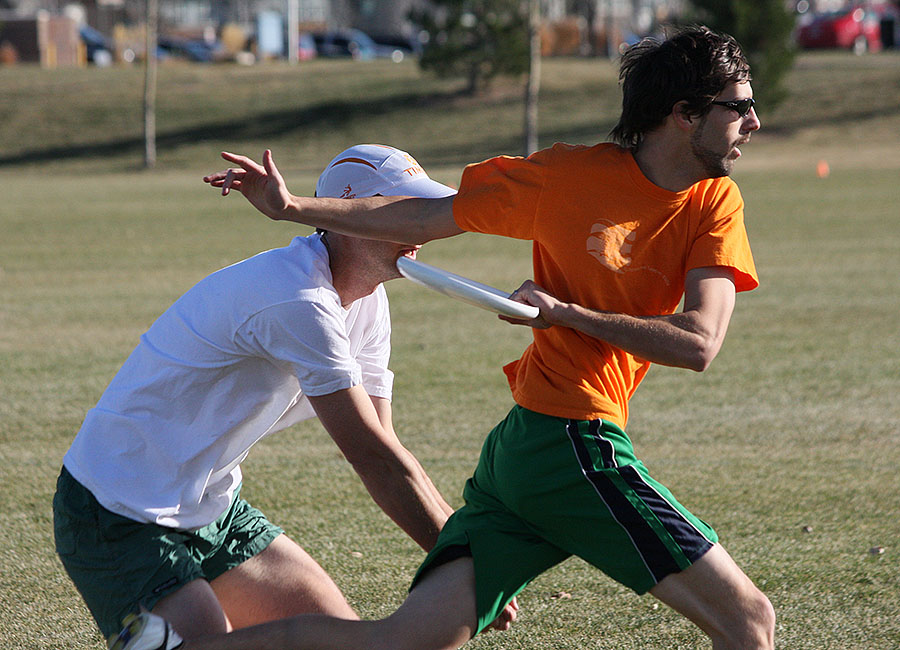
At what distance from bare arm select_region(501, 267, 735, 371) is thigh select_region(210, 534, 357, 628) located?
113 centimetres

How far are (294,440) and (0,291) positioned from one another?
6.69 m

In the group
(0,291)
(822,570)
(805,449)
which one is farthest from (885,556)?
(0,291)

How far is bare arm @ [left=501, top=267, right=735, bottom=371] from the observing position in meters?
2.90

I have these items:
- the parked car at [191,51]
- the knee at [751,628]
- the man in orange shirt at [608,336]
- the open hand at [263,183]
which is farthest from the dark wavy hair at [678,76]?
the parked car at [191,51]

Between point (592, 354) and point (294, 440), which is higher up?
point (592, 354)

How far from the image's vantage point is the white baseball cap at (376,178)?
337 cm

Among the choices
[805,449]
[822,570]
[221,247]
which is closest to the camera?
[822,570]

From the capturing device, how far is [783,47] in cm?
3938

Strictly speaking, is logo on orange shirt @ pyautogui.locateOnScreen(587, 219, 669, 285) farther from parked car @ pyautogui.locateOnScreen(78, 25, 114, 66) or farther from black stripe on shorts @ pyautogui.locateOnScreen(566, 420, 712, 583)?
parked car @ pyautogui.locateOnScreen(78, 25, 114, 66)

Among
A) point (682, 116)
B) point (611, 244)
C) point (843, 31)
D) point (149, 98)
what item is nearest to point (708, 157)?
point (682, 116)

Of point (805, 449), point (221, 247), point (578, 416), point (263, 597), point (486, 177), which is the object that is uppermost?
point (486, 177)

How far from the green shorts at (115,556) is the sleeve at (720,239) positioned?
1.62m

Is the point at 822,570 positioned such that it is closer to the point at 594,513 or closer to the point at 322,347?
the point at 594,513

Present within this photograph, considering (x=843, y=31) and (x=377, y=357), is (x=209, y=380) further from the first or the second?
(x=843, y=31)
